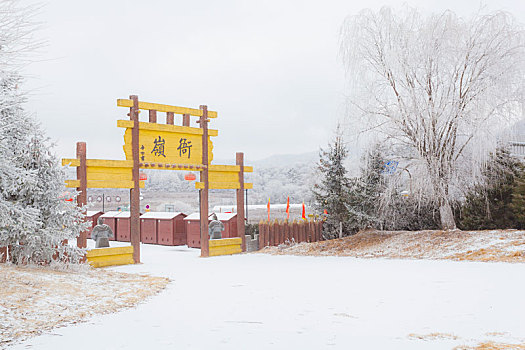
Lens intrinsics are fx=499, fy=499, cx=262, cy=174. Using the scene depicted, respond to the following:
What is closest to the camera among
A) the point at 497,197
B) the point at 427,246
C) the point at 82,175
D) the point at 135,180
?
the point at 82,175

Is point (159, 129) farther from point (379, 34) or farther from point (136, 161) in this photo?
point (379, 34)

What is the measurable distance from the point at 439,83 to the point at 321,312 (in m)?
10.6

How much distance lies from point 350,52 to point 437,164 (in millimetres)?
4610

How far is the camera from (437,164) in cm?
1489

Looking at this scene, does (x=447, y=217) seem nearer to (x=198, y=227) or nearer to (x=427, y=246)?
(x=427, y=246)

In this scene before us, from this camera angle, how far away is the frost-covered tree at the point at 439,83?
1453 cm

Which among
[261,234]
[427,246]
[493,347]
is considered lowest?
[493,347]

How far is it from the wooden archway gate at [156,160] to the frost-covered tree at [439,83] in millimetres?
4912

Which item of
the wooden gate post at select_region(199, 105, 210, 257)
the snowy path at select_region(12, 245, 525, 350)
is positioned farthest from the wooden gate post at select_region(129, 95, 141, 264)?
the snowy path at select_region(12, 245, 525, 350)

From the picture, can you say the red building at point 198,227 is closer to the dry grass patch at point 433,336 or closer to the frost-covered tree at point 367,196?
the frost-covered tree at point 367,196

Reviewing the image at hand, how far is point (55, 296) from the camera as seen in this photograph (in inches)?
293

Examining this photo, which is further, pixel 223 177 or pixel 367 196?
pixel 367 196

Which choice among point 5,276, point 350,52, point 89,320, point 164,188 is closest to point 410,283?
point 89,320

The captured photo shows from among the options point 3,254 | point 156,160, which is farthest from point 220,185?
point 3,254
